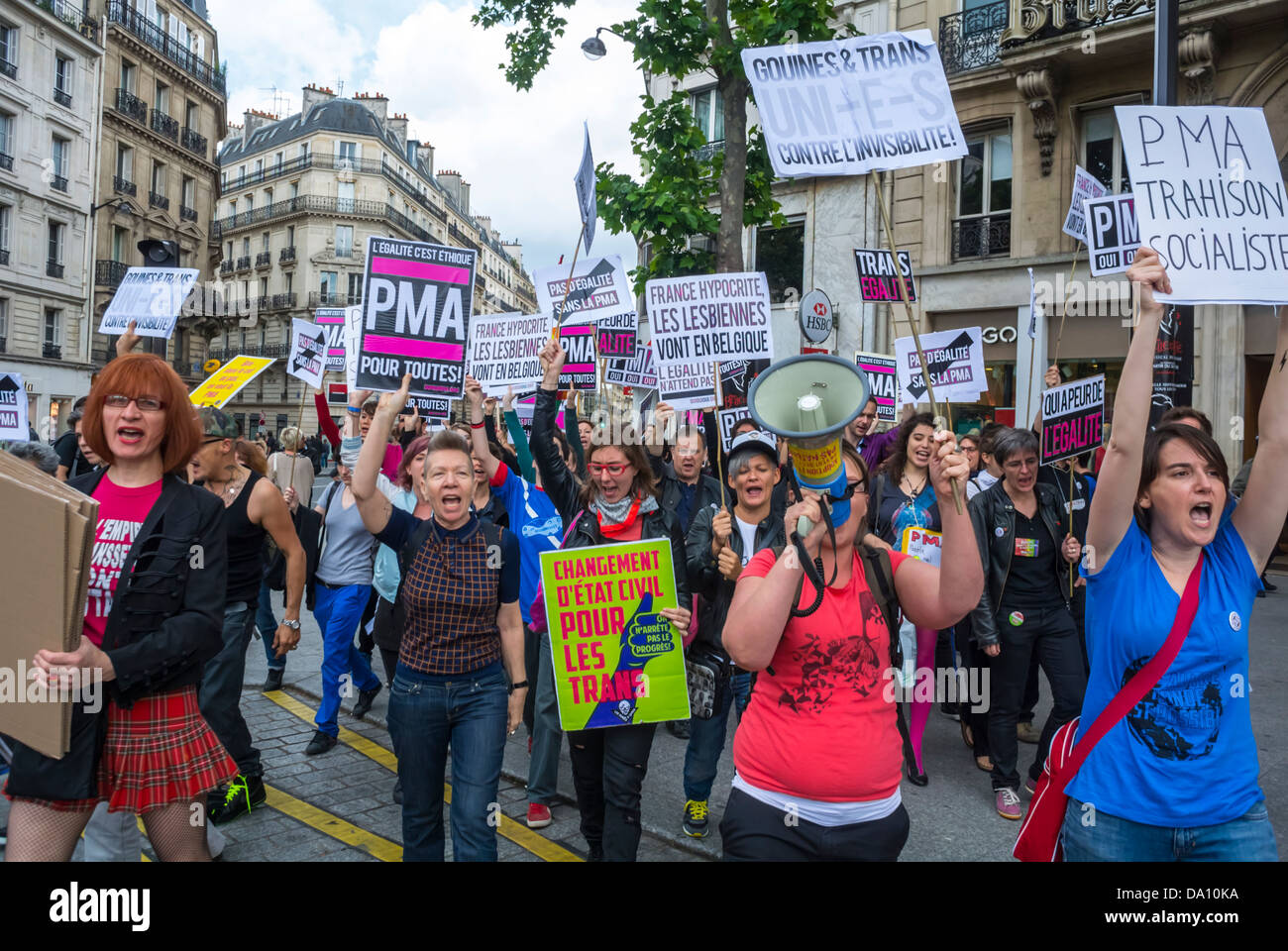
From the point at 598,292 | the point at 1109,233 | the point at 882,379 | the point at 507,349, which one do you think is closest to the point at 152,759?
the point at 507,349

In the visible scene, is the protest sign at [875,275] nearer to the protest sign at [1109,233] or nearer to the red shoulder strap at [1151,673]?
the protest sign at [1109,233]

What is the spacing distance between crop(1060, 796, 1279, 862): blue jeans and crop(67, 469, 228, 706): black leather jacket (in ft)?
8.87

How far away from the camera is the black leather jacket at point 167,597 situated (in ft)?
8.68

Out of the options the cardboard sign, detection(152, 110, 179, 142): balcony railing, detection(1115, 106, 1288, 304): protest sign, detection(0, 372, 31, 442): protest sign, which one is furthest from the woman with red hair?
detection(152, 110, 179, 142): balcony railing

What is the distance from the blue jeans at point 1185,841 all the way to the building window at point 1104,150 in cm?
1473

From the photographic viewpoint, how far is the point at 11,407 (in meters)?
7.78

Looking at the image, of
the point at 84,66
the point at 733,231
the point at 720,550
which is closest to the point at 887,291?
the point at 733,231

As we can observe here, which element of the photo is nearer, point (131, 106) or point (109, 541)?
point (109, 541)

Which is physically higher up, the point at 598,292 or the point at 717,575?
the point at 598,292

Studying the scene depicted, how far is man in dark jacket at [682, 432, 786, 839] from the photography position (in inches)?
165

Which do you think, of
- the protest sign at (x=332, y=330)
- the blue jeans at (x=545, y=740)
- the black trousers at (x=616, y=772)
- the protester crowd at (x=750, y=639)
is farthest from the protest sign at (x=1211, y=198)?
the protest sign at (x=332, y=330)

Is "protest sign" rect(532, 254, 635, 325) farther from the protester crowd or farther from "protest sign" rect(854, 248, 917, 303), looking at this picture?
the protester crowd

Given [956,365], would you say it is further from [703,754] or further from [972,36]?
[972,36]

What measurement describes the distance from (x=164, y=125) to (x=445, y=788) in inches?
1721
